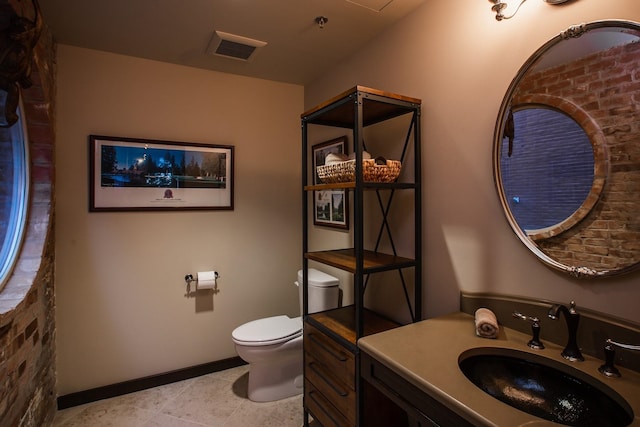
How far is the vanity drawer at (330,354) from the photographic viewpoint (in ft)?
5.18

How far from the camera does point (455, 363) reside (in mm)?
1104

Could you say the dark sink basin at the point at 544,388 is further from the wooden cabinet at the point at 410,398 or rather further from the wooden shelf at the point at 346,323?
the wooden shelf at the point at 346,323

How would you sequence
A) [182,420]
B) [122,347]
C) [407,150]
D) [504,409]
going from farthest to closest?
[122,347] → [182,420] → [407,150] → [504,409]

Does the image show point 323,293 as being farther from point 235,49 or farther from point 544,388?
point 235,49

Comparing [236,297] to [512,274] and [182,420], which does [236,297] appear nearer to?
[182,420]

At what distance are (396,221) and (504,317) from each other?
0.77 m

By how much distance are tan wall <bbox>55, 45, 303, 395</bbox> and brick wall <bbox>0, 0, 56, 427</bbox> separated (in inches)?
6.8

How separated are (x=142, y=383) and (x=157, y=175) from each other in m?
1.56

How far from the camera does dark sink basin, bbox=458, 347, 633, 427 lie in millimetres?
939

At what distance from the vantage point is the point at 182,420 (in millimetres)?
2102

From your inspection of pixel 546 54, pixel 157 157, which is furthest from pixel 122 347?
pixel 546 54

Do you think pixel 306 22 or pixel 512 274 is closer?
pixel 512 274

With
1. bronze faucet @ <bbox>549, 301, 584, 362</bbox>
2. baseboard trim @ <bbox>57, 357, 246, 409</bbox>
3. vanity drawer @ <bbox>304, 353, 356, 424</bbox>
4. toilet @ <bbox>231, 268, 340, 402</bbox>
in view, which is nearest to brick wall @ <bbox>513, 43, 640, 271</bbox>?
bronze faucet @ <bbox>549, 301, 584, 362</bbox>

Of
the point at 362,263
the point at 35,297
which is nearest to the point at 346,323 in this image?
the point at 362,263
